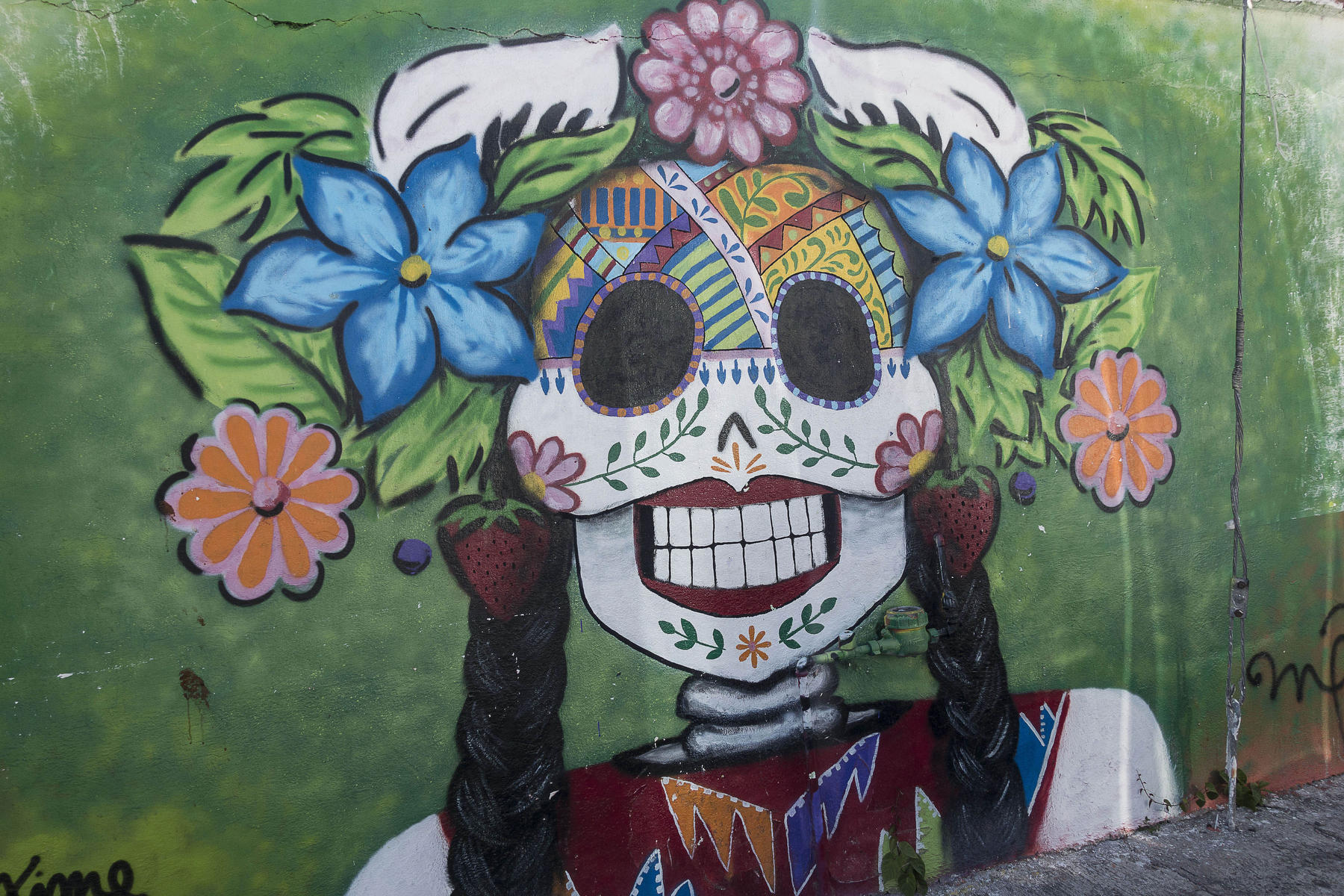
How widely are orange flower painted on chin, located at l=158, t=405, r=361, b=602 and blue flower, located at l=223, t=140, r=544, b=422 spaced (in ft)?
0.91

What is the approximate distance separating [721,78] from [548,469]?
5.70ft

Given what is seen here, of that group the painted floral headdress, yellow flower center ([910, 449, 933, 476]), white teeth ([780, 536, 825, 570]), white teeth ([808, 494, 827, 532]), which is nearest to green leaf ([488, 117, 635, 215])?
the painted floral headdress

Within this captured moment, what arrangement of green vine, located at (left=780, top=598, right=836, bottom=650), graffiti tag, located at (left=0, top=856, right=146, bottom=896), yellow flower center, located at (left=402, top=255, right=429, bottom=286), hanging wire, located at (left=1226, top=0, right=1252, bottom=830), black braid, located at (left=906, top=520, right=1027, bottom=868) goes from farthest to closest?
hanging wire, located at (left=1226, top=0, right=1252, bottom=830)
black braid, located at (left=906, top=520, right=1027, bottom=868)
green vine, located at (left=780, top=598, right=836, bottom=650)
yellow flower center, located at (left=402, top=255, right=429, bottom=286)
graffiti tag, located at (left=0, top=856, right=146, bottom=896)

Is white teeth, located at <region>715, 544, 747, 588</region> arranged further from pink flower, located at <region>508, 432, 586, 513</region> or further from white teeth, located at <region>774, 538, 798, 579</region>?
pink flower, located at <region>508, 432, 586, 513</region>

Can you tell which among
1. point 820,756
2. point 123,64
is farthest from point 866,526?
point 123,64

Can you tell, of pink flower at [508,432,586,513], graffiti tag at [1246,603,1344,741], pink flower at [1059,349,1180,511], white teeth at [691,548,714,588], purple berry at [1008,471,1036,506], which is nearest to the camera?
pink flower at [508,432,586,513]

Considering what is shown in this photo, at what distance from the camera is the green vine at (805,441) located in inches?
135

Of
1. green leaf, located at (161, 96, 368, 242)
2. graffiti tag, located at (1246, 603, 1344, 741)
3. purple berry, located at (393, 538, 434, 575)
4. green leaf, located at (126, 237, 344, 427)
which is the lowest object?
graffiti tag, located at (1246, 603, 1344, 741)

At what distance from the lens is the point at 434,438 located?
120 inches

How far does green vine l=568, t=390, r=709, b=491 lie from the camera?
326 cm

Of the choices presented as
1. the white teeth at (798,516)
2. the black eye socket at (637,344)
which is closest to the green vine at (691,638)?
the white teeth at (798,516)

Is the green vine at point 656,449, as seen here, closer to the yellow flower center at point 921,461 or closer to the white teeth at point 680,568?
the white teeth at point 680,568

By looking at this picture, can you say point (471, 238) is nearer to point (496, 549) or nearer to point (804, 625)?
point (496, 549)

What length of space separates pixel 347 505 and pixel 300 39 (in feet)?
5.41
